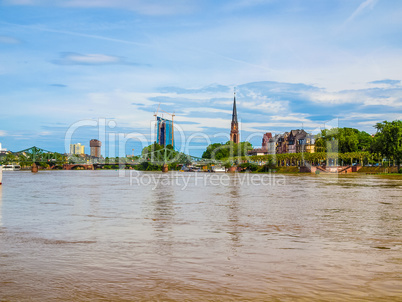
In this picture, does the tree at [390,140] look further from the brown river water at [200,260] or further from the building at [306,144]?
the building at [306,144]

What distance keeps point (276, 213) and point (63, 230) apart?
36.8 feet

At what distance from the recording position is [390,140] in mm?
93375

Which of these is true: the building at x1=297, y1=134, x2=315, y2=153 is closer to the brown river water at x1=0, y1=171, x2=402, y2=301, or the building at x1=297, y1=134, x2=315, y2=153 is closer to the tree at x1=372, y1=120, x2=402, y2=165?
the tree at x1=372, y1=120, x2=402, y2=165

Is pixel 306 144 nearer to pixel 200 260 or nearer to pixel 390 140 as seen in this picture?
pixel 390 140

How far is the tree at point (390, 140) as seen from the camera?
91.8 m

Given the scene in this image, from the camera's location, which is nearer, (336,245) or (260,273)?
(260,273)

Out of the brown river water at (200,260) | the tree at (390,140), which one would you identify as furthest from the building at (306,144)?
the brown river water at (200,260)

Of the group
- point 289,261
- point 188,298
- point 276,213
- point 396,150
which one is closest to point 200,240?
point 289,261

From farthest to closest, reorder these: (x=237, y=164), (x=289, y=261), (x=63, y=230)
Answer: (x=237, y=164) → (x=63, y=230) → (x=289, y=261)

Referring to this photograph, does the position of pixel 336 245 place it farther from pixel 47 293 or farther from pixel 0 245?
pixel 0 245

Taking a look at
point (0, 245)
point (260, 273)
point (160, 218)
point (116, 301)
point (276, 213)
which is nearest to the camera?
point (116, 301)

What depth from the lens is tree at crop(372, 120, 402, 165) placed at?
3615 inches

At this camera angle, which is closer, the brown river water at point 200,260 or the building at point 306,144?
the brown river water at point 200,260

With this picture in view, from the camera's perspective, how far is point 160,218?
1988 centimetres
